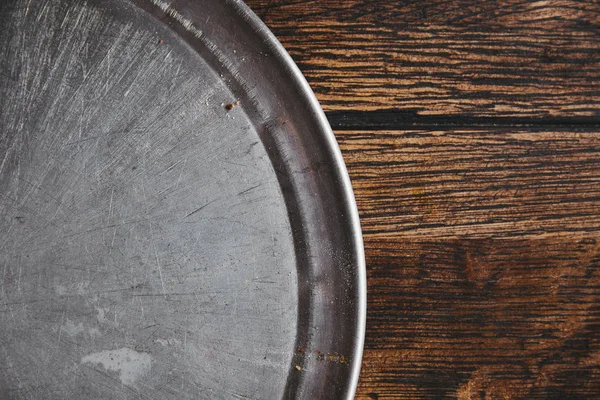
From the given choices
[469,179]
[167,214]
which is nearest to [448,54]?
[469,179]

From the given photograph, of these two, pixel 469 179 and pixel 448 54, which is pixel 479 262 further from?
pixel 448 54

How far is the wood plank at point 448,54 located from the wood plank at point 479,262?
39 millimetres

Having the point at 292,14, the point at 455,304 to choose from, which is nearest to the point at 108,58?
the point at 292,14

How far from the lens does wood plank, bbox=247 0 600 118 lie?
545 mm

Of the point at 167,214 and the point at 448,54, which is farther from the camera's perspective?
the point at 448,54

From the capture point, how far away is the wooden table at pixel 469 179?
550 millimetres

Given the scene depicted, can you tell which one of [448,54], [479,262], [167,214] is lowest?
[167,214]

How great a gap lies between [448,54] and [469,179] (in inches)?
5.7

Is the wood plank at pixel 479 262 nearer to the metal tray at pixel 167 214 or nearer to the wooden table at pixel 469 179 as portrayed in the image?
the wooden table at pixel 469 179

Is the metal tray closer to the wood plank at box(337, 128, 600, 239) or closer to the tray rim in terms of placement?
the tray rim

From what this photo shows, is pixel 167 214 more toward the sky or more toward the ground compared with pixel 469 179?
more toward the ground

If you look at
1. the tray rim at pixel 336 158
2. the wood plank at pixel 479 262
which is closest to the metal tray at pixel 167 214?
the tray rim at pixel 336 158

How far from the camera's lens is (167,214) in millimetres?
457

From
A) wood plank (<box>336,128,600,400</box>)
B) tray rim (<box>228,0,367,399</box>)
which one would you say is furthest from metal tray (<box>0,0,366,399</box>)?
wood plank (<box>336,128,600,400</box>)
